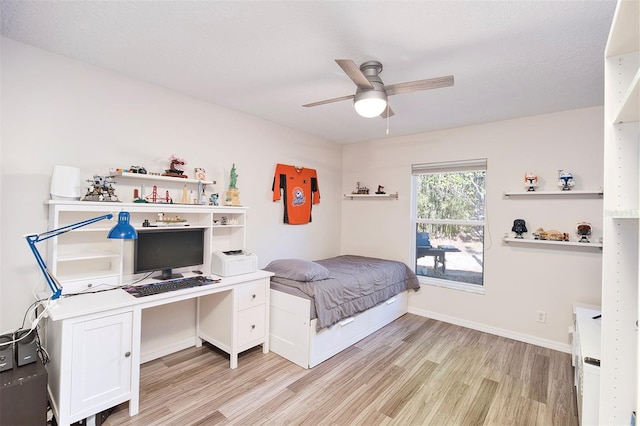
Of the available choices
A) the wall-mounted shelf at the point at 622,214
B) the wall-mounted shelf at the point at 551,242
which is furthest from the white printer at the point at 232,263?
the wall-mounted shelf at the point at 551,242

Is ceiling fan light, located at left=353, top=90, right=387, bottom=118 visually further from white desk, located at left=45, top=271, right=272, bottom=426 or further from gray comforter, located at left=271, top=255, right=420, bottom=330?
white desk, located at left=45, top=271, right=272, bottom=426

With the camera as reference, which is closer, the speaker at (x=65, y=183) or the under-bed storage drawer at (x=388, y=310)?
the speaker at (x=65, y=183)

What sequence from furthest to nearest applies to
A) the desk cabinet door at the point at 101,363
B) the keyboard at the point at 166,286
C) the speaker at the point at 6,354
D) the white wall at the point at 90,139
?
the keyboard at the point at 166,286
the white wall at the point at 90,139
the desk cabinet door at the point at 101,363
the speaker at the point at 6,354

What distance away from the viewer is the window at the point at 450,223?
3.71 m

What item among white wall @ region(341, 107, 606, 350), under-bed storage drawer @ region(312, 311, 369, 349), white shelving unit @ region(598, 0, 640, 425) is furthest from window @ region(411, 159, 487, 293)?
white shelving unit @ region(598, 0, 640, 425)

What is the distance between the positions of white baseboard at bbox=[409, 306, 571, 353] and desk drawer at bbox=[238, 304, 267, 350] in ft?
7.38

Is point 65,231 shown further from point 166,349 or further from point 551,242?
point 551,242

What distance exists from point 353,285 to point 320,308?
21.0 inches

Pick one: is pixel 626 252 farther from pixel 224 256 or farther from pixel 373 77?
pixel 224 256

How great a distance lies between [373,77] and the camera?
7.09ft

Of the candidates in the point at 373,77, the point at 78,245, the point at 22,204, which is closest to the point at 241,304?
the point at 78,245

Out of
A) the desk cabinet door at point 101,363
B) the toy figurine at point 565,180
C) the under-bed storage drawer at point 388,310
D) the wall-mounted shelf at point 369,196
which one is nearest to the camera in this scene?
the desk cabinet door at point 101,363

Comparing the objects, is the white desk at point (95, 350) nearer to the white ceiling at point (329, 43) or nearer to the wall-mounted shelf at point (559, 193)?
the white ceiling at point (329, 43)

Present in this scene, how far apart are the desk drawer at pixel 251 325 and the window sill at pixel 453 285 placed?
230 cm
